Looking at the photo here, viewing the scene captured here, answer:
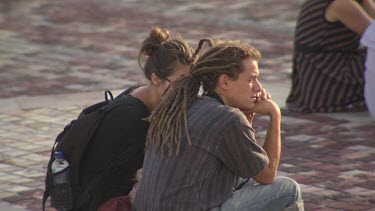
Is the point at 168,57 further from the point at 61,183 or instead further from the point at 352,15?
the point at 352,15

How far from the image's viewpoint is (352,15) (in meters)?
7.95

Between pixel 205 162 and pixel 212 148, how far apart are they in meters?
0.07

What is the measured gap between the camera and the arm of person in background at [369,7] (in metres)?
8.23

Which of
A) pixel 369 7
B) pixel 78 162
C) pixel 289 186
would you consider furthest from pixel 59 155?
pixel 369 7

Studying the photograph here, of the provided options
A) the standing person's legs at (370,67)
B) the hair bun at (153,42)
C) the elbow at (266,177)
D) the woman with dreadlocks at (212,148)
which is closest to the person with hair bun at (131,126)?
the hair bun at (153,42)

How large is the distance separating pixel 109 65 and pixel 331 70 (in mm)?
2981

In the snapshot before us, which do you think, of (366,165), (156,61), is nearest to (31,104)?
(366,165)

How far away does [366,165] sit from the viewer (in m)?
6.75

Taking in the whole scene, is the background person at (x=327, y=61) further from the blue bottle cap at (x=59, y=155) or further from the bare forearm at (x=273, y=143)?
the blue bottle cap at (x=59, y=155)

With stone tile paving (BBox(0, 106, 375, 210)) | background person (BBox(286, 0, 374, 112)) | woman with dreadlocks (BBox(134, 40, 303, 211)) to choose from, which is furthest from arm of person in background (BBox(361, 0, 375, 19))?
woman with dreadlocks (BBox(134, 40, 303, 211))

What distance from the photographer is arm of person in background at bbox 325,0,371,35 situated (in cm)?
794

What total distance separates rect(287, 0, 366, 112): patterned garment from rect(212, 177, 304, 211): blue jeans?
12.0 feet

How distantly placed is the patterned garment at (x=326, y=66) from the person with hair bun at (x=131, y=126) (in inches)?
130

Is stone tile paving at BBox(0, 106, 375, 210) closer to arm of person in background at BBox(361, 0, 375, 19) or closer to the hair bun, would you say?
arm of person in background at BBox(361, 0, 375, 19)
